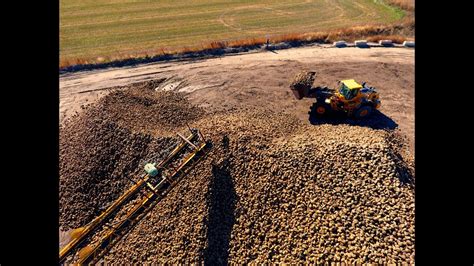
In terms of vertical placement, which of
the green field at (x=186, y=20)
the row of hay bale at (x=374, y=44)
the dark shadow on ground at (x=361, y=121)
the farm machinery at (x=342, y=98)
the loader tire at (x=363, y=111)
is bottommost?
the dark shadow on ground at (x=361, y=121)

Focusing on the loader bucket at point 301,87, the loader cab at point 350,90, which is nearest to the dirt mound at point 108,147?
the loader bucket at point 301,87

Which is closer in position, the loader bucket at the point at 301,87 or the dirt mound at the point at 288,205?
the dirt mound at the point at 288,205

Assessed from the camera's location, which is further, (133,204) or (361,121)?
(361,121)

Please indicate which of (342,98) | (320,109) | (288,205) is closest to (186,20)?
(320,109)

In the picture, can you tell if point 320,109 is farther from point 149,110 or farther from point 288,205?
point 149,110

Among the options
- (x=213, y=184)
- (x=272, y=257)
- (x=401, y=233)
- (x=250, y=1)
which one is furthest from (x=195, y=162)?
(x=250, y=1)

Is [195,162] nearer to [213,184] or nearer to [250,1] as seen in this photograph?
[213,184]

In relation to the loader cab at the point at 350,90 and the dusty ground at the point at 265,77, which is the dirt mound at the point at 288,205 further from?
the dusty ground at the point at 265,77
